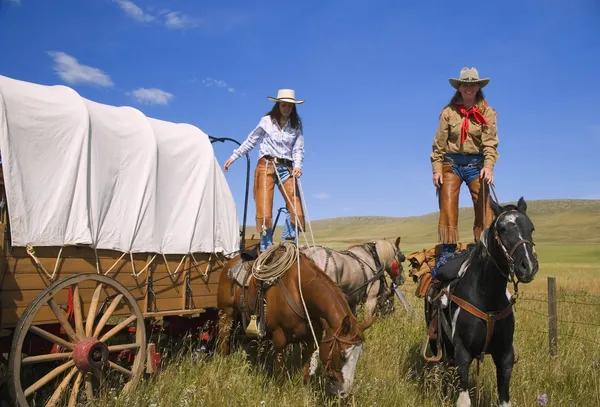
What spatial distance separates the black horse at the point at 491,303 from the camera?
4.05 meters

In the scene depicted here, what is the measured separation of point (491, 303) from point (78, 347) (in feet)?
11.7

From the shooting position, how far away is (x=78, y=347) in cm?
429

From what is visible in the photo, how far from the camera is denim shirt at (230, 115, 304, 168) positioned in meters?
7.04

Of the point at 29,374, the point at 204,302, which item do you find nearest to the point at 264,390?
the point at 204,302

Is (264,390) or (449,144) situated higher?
(449,144)

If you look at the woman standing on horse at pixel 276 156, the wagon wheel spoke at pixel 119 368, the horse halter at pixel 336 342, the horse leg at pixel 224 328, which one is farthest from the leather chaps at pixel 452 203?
the wagon wheel spoke at pixel 119 368

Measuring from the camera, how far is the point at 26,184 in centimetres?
424

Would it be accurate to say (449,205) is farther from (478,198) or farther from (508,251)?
(508,251)

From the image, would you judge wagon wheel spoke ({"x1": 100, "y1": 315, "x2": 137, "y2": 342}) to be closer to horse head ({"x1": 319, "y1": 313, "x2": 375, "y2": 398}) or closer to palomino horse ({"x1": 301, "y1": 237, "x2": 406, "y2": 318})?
horse head ({"x1": 319, "y1": 313, "x2": 375, "y2": 398})

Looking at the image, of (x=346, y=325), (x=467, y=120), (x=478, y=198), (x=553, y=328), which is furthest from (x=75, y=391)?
(x=553, y=328)

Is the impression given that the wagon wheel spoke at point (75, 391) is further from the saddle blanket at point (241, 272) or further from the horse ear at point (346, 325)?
the horse ear at point (346, 325)

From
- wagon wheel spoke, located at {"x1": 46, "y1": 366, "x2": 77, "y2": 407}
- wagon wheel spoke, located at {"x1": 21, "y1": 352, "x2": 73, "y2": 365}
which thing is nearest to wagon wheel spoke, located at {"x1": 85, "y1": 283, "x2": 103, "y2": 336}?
wagon wheel spoke, located at {"x1": 21, "y1": 352, "x2": 73, "y2": 365}

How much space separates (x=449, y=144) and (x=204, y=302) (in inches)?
138

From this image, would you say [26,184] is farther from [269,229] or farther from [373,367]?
[373,367]
